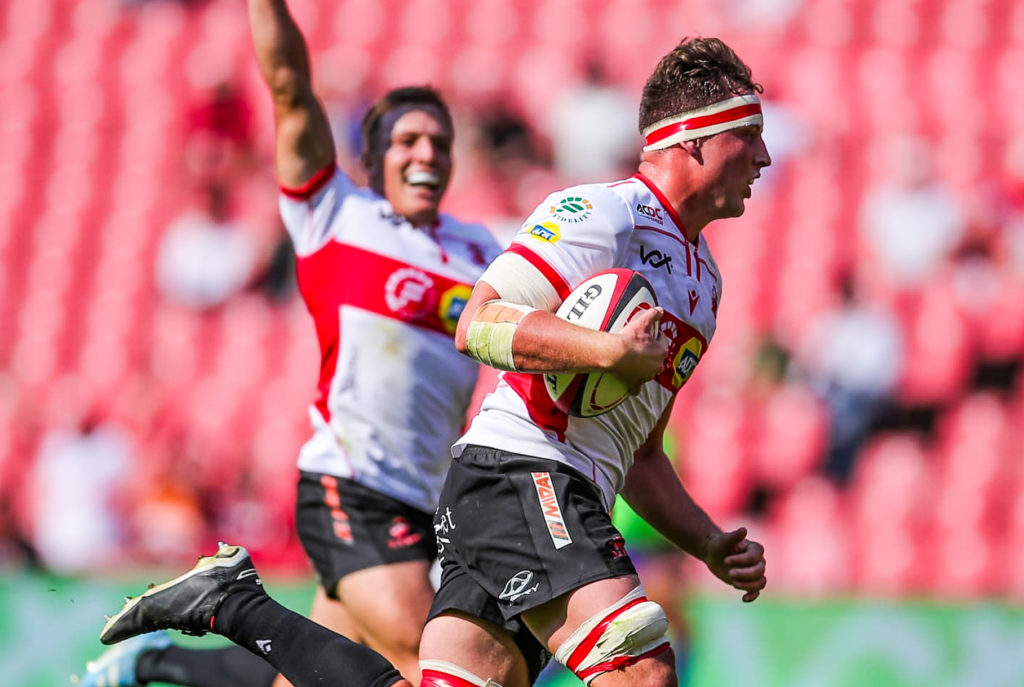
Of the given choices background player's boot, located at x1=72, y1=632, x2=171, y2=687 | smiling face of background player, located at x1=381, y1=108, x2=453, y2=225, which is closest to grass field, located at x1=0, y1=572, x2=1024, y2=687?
background player's boot, located at x1=72, y1=632, x2=171, y2=687

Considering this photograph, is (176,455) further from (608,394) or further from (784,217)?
(608,394)

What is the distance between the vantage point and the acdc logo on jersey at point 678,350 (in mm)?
4125

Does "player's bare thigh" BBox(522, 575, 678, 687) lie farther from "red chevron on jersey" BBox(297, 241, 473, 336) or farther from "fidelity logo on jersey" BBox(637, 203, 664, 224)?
"red chevron on jersey" BBox(297, 241, 473, 336)

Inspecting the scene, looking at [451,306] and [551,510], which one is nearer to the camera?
[551,510]

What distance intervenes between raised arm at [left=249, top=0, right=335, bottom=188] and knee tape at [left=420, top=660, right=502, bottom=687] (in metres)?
2.14

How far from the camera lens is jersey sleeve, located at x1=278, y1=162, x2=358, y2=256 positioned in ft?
17.7

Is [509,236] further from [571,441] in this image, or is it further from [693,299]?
[571,441]

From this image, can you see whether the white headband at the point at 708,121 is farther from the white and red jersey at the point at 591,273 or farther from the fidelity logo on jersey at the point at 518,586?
the fidelity logo on jersey at the point at 518,586

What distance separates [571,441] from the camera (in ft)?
13.5

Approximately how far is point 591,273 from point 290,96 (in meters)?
1.86

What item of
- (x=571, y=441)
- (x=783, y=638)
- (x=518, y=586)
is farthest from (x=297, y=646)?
(x=783, y=638)

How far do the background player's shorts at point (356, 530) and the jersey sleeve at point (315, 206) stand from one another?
0.92 metres

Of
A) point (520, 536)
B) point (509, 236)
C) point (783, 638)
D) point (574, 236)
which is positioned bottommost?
point (783, 638)

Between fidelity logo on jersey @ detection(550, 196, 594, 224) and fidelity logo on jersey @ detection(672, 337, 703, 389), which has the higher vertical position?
fidelity logo on jersey @ detection(550, 196, 594, 224)
